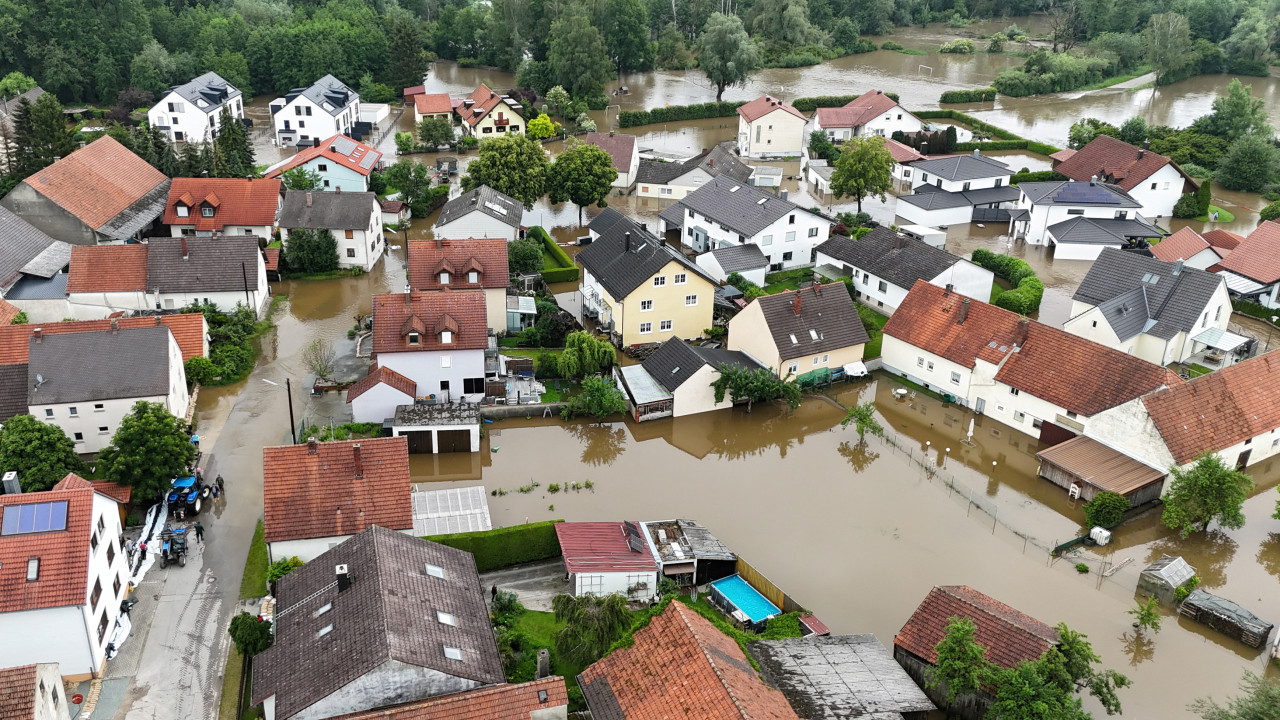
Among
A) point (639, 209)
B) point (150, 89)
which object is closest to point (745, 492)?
point (639, 209)

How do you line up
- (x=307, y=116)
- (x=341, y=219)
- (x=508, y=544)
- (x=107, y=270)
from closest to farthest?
(x=508, y=544) → (x=107, y=270) → (x=341, y=219) → (x=307, y=116)

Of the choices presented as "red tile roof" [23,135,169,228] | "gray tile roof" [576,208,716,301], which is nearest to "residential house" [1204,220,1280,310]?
"gray tile roof" [576,208,716,301]

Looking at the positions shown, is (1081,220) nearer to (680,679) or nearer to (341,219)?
(341,219)

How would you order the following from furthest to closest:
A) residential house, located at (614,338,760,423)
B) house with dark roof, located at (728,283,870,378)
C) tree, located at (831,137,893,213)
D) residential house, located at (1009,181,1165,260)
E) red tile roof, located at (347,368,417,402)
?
tree, located at (831,137,893,213), residential house, located at (1009,181,1165,260), house with dark roof, located at (728,283,870,378), residential house, located at (614,338,760,423), red tile roof, located at (347,368,417,402)

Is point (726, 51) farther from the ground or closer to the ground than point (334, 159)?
farther from the ground

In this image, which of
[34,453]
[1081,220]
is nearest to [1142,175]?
[1081,220]

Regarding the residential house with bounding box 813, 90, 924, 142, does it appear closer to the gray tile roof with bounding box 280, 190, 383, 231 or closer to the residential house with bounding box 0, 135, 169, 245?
the gray tile roof with bounding box 280, 190, 383, 231

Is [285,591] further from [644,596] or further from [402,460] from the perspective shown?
[644,596]
